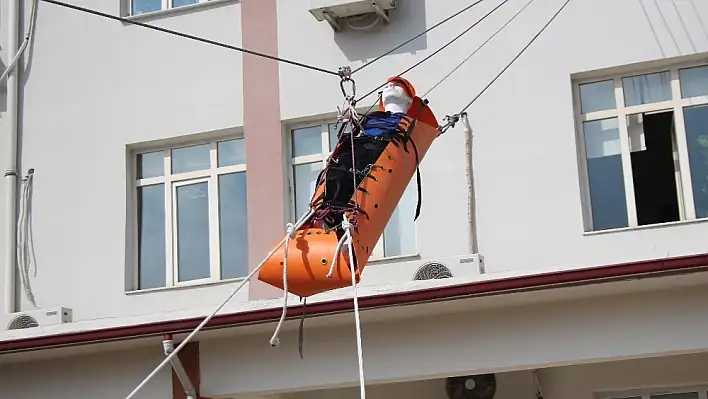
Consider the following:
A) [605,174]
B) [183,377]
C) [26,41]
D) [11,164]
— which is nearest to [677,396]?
[605,174]

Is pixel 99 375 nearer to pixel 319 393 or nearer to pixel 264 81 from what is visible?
pixel 319 393

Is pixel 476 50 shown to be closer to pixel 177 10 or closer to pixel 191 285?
pixel 177 10

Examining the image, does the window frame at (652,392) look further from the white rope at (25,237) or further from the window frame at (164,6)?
the white rope at (25,237)

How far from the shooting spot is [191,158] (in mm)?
11500

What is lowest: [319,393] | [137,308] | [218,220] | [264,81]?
[319,393]

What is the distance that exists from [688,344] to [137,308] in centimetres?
523

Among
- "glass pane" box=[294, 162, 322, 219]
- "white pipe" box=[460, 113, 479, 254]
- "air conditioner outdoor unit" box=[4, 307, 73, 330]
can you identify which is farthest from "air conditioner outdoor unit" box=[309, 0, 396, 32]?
"air conditioner outdoor unit" box=[4, 307, 73, 330]

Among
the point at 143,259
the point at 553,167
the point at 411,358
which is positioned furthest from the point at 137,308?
the point at 553,167

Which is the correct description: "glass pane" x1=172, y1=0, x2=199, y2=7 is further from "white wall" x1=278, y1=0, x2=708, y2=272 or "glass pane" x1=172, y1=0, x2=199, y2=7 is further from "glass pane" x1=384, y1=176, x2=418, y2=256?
"glass pane" x1=384, y1=176, x2=418, y2=256

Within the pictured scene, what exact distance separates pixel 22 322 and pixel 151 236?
4.84ft

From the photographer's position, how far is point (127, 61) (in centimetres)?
1173

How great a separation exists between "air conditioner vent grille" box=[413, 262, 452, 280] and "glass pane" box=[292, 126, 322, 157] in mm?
1741

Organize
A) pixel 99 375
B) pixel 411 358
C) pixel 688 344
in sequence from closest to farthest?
1. pixel 688 344
2. pixel 411 358
3. pixel 99 375

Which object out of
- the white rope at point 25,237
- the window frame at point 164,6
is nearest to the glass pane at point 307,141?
the window frame at point 164,6
